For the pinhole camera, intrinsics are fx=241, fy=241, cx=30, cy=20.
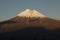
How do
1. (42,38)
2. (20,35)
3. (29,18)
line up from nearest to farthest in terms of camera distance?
1. (42,38)
2. (20,35)
3. (29,18)

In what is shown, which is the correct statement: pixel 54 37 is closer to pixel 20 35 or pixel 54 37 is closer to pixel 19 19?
pixel 20 35

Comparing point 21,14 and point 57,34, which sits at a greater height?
point 21,14

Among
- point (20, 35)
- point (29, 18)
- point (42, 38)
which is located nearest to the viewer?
point (42, 38)

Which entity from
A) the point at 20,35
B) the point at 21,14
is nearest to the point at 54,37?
the point at 20,35

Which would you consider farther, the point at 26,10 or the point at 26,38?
the point at 26,10

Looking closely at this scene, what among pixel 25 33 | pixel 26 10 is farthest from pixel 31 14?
pixel 25 33

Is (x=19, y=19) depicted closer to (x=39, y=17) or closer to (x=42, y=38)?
(x=39, y=17)

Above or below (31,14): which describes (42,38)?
below

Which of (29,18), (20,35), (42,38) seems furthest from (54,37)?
(29,18)

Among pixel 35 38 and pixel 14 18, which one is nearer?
pixel 35 38
